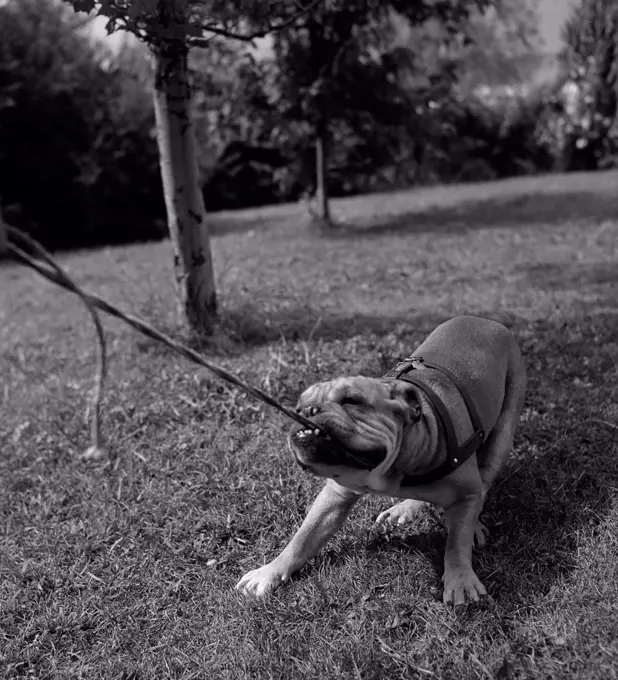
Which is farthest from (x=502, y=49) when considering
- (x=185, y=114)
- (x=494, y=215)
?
(x=185, y=114)

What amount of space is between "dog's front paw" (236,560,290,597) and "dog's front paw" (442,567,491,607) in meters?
0.71

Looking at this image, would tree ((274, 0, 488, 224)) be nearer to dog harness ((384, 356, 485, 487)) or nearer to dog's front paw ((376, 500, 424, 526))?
dog harness ((384, 356, 485, 487))

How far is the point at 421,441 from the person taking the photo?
3008mm

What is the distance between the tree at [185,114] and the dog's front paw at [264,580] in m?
3.07

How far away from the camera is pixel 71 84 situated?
14234 mm

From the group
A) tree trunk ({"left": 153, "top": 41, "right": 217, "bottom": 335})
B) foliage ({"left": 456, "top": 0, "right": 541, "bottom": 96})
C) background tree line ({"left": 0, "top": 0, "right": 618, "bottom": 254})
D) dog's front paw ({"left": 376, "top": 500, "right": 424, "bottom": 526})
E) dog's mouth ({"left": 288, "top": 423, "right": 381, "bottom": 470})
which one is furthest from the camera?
foliage ({"left": 456, "top": 0, "right": 541, "bottom": 96})

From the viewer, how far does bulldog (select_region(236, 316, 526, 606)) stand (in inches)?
108

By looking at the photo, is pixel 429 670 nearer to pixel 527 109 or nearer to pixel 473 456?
pixel 473 456

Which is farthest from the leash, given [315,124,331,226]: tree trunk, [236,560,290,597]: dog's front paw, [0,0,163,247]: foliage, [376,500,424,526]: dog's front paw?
[0,0,163,247]: foliage

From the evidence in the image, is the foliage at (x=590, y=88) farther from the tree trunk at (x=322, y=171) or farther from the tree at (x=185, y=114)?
the tree at (x=185, y=114)

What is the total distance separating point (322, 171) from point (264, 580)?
9.49 meters

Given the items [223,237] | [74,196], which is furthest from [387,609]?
[74,196]

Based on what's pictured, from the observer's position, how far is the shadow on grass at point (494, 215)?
1152 centimetres

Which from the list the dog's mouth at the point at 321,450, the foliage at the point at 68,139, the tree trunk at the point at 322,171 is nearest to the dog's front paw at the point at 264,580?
the dog's mouth at the point at 321,450
